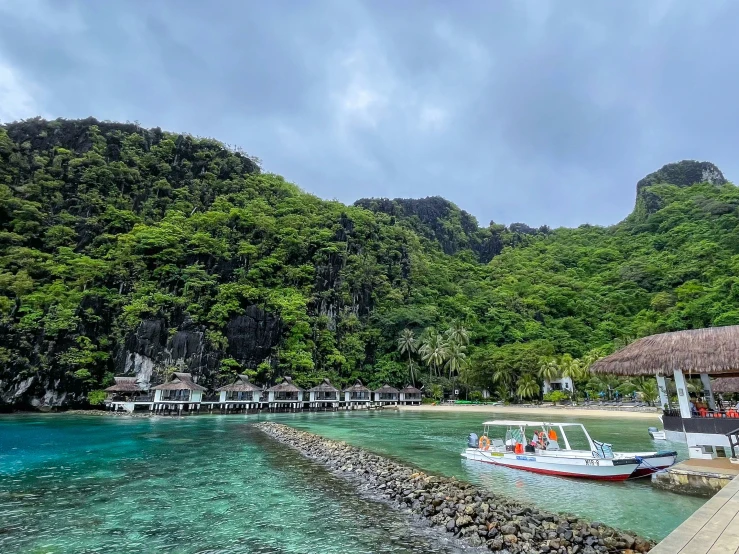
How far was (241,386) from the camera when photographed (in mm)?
44375

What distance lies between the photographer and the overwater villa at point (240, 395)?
44062 millimetres

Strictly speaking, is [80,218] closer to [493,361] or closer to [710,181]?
[493,361]

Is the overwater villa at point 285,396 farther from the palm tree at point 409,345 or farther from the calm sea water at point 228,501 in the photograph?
the calm sea water at point 228,501

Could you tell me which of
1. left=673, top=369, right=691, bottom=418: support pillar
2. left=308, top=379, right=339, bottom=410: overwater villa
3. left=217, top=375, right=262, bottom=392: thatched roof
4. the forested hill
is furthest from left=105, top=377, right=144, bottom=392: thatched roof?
left=673, top=369, right=691, bottom=418: support pillar

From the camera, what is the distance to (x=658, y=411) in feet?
111

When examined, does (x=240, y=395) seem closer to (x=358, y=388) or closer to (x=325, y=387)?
(x=325, y=387)

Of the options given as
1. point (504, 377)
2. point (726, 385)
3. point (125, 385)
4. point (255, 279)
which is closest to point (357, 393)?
point (504, 377)

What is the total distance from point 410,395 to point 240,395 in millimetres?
24472

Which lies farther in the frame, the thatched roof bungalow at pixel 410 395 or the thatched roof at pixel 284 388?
the thatched roof bungalow at pixel 410 395

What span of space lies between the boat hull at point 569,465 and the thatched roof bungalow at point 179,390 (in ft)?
120

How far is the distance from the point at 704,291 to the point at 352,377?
48.1 m

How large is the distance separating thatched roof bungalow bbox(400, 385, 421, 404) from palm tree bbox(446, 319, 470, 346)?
9.23 meters

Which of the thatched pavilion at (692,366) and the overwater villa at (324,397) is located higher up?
the thatched pavilion at (692,366)

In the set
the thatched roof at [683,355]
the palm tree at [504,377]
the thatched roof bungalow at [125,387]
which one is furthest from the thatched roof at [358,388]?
the thatched roof at [683,355]
